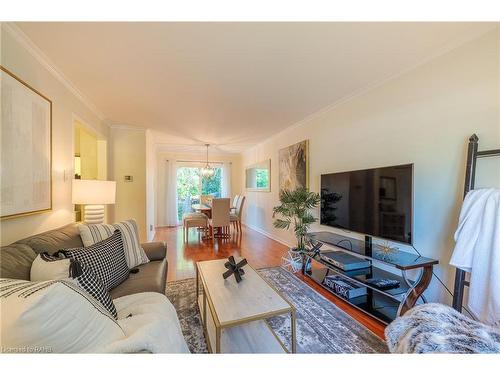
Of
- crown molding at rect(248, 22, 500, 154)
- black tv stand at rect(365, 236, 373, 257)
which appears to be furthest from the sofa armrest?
crown molding at rect(248, 22, 500, 154)

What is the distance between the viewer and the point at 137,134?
12.4 feet

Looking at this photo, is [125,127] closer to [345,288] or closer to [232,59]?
[232,59]

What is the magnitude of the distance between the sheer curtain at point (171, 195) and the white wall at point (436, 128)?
494 cm

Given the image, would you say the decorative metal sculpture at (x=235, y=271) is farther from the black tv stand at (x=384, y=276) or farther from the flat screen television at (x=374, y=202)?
the flat screen television at (x=374, y=202)

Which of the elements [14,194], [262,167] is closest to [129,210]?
[14,194]

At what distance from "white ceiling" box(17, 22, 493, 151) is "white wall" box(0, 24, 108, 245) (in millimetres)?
120

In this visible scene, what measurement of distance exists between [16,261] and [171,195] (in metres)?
5.11

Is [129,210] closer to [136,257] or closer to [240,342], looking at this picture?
[136,257]

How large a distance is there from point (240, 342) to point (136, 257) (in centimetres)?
115

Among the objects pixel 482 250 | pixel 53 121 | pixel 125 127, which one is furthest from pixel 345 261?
pixel 125 127

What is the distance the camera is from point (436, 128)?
1746mm

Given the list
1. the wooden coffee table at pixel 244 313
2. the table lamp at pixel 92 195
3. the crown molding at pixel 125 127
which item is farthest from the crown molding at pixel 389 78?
the table lamp at pixel 92 195

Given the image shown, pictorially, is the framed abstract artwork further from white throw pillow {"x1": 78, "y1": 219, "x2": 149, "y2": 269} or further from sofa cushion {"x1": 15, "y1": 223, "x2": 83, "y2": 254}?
sofa cushion {"x1": 15, "y1": 223, "x2": 83, "y2": 254}

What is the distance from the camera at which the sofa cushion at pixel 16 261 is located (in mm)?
1009
